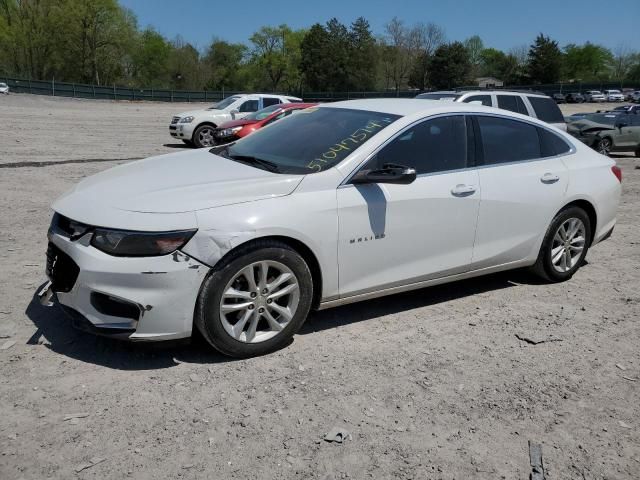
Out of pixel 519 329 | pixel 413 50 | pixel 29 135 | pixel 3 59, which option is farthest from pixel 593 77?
pixel 519 329

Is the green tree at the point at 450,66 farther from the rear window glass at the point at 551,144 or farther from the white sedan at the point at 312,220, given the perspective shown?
the white sedan at the point at 312,220

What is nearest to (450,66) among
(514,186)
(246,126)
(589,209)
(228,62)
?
(228,62)

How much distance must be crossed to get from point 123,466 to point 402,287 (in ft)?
7.69

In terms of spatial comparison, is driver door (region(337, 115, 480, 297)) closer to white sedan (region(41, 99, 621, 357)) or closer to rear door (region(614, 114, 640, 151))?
white sedan (region(41, 99, 621, 357))

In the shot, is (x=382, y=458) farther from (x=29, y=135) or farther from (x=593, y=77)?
(x=593, y=77)

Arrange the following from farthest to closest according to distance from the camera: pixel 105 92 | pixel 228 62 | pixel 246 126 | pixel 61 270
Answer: pixel 228 62
pixel 105 92
pixel 246 126
pixel 61 270

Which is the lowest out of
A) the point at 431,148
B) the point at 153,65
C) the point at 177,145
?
the point at 177,145

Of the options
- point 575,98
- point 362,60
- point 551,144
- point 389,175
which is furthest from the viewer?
point 362,60

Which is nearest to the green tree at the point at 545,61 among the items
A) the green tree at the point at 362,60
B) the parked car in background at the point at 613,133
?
the green tree at the point at 362,60

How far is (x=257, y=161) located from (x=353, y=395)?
6.12 ft

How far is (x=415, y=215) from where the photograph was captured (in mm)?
4215

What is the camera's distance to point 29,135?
58.8 feet

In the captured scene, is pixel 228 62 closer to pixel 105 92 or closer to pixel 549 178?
pixel 105 92

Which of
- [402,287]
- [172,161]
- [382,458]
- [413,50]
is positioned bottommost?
[382,458]
